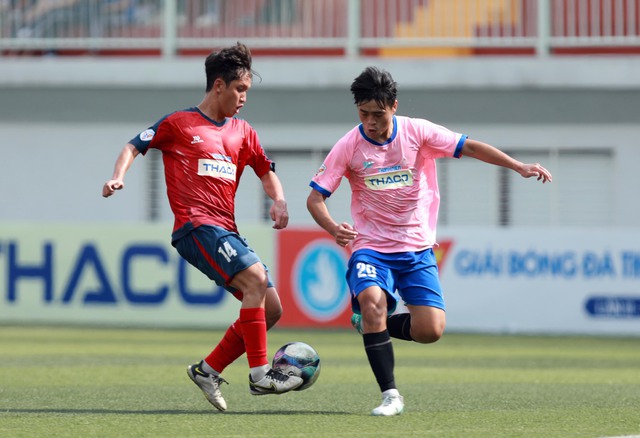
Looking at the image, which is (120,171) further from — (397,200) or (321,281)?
(321,281)

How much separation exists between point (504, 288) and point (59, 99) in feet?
Answer: 31.1

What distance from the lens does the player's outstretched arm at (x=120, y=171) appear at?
7777 mm

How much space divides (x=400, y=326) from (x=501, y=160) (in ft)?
4.01

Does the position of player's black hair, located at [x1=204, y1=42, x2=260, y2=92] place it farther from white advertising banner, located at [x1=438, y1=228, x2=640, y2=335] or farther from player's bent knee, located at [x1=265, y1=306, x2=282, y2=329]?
white advertising banner, located at [x1=438, y1=228, x2=640, y2=335]

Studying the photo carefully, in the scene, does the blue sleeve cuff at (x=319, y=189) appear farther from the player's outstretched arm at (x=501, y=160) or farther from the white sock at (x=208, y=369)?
the white sock at (x=208, y=369)

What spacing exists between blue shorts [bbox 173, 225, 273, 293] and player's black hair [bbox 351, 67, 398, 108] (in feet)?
3.64

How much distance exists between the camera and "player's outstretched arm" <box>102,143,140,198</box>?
778 cm

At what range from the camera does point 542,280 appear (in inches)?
717

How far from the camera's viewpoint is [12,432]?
702cm

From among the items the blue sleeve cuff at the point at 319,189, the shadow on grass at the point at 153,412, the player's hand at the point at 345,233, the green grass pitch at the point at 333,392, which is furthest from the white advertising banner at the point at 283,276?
the player's hand at the point at 345,233

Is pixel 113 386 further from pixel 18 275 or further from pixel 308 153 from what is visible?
pixel 308 153

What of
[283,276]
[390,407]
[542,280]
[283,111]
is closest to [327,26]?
[283,111]

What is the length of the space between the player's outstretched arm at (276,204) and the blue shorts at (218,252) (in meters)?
0.24

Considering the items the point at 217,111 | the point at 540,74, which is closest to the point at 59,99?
the point at 540,74
